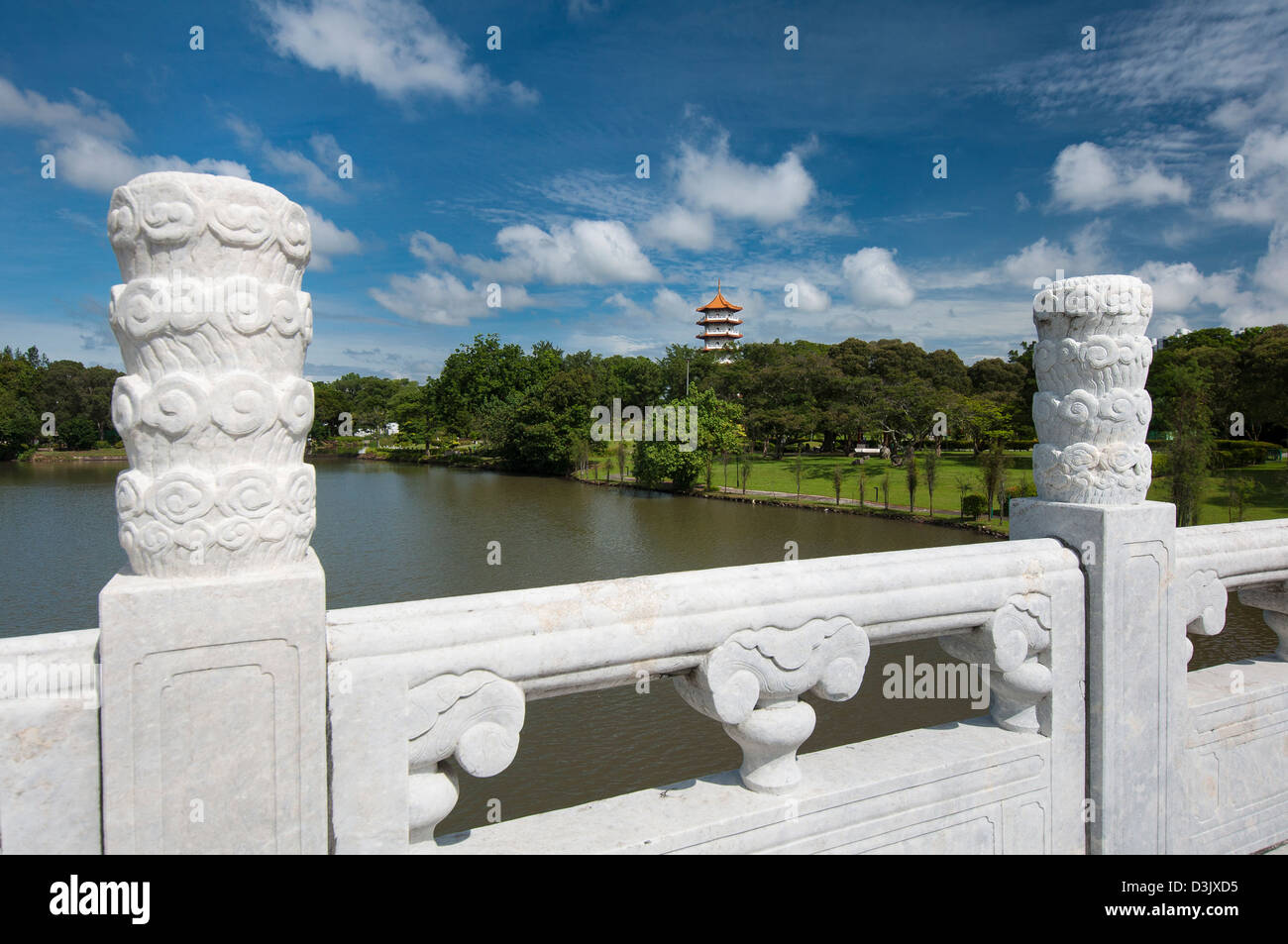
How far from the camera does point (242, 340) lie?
146 cm

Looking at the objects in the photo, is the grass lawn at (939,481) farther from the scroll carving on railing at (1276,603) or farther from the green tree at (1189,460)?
the scroll carving on railing at (1276,603)

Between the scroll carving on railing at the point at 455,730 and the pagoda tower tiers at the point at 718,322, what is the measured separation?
6443 cm

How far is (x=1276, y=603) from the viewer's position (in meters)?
2.99

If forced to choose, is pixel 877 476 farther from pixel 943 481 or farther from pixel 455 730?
pixel 455 730

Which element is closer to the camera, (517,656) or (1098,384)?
(517,656)

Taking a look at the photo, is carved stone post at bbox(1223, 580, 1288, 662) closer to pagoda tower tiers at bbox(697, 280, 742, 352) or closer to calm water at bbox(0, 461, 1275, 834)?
calm water at bbox(0, 461, 1275, 834)

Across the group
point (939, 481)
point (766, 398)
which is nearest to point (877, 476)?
point (939, 481)

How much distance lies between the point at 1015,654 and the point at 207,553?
2.13m

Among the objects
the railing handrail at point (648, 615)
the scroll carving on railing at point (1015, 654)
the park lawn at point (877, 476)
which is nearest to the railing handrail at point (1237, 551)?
the scroll carving on railing at point (1015, 654)

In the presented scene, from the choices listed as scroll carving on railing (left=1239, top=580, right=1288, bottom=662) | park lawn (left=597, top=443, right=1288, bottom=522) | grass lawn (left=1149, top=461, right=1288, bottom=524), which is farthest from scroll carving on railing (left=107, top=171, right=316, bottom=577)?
grass lawn (left=1149, top=461, right=1288, bottom=524)

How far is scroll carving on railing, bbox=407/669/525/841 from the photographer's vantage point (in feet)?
5.19

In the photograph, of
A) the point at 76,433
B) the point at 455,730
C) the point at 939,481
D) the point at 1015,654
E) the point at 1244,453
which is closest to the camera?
the point at 455,730

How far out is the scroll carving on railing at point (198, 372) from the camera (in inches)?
55.9
